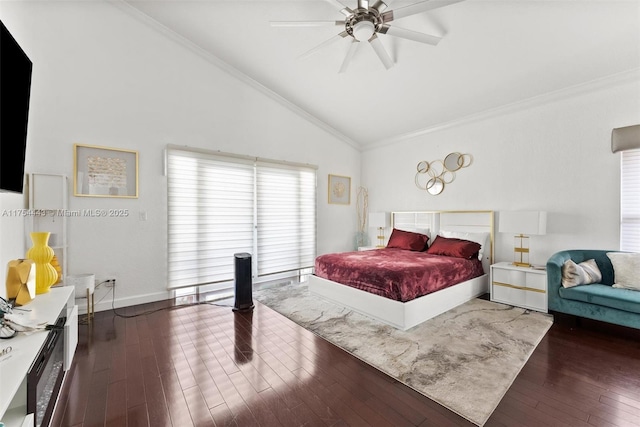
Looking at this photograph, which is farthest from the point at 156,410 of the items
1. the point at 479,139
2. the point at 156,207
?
the point at 479,139

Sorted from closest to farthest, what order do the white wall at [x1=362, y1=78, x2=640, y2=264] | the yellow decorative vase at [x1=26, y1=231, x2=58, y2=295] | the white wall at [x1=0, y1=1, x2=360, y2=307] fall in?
the yellow decorative vase at [x1=26, y1=231, x2=58, y2=295], the white wall at [x1=0, y1=1, x2=360, y2=307], the white wall at [x1=362, y1=78, x2=640, y2=264]

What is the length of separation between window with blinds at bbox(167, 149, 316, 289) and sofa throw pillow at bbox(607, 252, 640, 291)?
166 inches

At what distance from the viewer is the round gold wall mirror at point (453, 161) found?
15.1 feet

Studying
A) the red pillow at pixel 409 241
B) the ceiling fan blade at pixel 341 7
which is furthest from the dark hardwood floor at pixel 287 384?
the ceiling fan blade at pixel 341 7

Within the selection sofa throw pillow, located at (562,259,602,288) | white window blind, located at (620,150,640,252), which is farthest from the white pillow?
white window blind, located at (620,150,640,252)

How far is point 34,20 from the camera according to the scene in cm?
303

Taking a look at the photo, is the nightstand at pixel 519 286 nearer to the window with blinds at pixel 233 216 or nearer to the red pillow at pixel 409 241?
the red pillow at pixel 409 241

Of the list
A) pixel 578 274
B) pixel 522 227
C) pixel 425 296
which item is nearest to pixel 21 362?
pixel 425 296

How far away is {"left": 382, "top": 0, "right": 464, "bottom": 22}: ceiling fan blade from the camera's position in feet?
7.18

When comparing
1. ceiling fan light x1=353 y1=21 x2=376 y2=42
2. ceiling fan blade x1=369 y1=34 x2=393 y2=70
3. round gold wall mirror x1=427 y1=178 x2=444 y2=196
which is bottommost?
round gold wall mirror x1=427 y1=178 x2=444 y2=196

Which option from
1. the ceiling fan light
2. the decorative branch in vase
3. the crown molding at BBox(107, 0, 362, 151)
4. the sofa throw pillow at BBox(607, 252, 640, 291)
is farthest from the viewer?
the decorative branch in vase

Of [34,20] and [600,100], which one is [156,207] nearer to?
[34,20]

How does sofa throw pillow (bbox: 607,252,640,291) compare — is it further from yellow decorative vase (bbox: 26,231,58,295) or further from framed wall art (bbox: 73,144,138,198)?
framed wall art (bbox: 73,144,138,198)

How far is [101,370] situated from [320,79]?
433 centimetres
